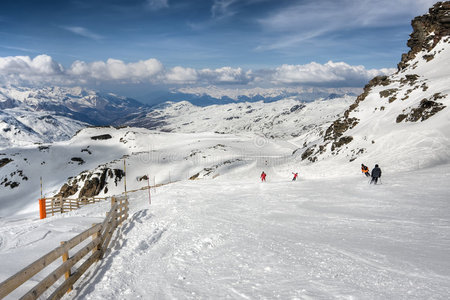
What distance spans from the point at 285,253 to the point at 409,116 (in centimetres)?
4299

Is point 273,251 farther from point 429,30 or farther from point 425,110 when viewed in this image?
point 429,30

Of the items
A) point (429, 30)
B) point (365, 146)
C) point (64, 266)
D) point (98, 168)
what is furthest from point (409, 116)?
point (98, 168)

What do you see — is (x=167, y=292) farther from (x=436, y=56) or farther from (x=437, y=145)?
(x=436, y=56)

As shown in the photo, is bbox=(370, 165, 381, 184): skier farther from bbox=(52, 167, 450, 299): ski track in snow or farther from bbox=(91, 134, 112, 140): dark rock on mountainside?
bbox=(91, 134, 112, 140): dark rock on mountainside

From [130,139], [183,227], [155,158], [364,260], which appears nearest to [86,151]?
[130,139]

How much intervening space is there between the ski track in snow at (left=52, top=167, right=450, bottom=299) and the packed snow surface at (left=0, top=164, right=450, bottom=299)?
0.03 metres

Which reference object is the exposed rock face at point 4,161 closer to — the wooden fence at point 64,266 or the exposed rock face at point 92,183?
the exposed rock face at point 92,183

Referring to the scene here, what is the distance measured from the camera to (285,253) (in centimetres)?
937

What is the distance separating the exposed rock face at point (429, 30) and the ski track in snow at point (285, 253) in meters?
74.3

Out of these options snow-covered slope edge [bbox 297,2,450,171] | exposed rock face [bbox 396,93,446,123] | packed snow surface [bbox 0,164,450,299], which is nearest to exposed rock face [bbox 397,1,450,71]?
snow-covered slope edge [bbox 297,2,450,171]

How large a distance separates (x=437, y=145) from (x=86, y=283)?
3808 centimetres

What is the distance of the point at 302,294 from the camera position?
651 cm

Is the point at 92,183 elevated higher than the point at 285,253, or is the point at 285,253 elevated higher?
the point at 285,253

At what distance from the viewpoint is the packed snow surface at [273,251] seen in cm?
699
